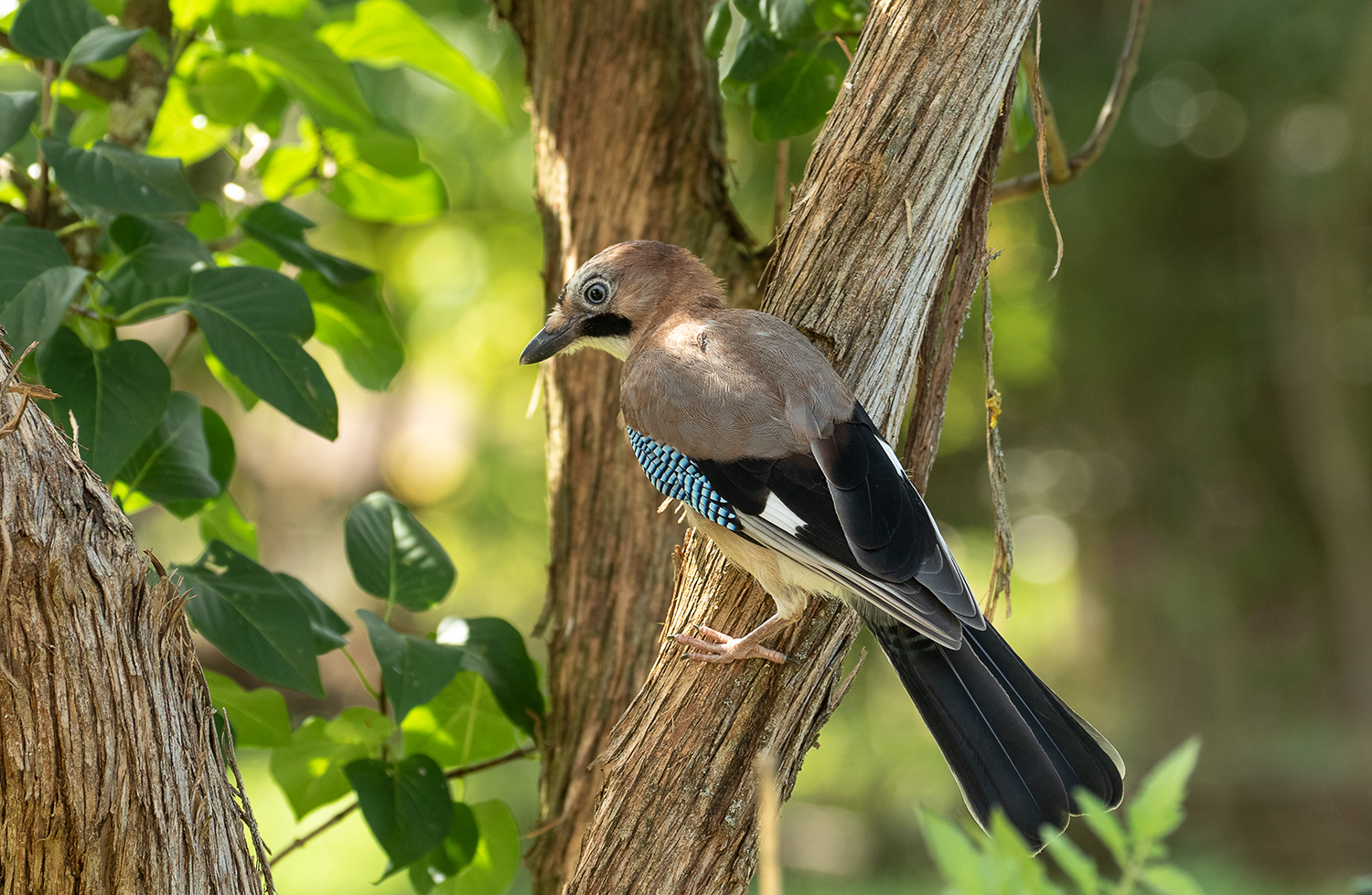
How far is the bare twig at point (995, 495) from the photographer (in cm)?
202

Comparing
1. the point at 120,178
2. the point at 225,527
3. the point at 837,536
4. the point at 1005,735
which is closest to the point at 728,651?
the point at 837,536

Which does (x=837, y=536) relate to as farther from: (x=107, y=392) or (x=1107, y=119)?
(x=1107, y=119)

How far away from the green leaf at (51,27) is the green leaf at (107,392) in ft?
1.73

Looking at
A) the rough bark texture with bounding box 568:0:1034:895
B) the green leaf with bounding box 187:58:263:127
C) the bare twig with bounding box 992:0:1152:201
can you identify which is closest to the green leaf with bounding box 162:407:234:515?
the green leaf with bounding box 187:58:263:127

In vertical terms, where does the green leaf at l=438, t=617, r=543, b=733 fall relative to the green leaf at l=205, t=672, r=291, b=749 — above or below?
above

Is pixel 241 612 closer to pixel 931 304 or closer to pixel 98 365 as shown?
pixel 98 365

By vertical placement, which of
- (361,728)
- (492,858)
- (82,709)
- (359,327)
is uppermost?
(359,327)

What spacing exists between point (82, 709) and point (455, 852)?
3.00ft

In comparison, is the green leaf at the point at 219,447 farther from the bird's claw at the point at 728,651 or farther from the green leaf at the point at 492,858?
the bird's claw at the point at 728,651

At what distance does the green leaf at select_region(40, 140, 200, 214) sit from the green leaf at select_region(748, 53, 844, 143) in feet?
3.89

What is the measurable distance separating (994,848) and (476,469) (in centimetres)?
820

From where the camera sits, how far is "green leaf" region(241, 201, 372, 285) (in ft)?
7.19

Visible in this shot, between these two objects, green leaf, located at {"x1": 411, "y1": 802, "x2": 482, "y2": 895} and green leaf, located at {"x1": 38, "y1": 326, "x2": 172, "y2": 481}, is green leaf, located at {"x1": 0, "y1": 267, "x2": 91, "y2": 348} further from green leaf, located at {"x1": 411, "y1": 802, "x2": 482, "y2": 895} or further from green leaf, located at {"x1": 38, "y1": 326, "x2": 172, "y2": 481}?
green leaf, located at {"x1": 411, "y1": 802, "x2": 482, "y2": 895}

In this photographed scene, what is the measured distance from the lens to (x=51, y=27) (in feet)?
6.48
